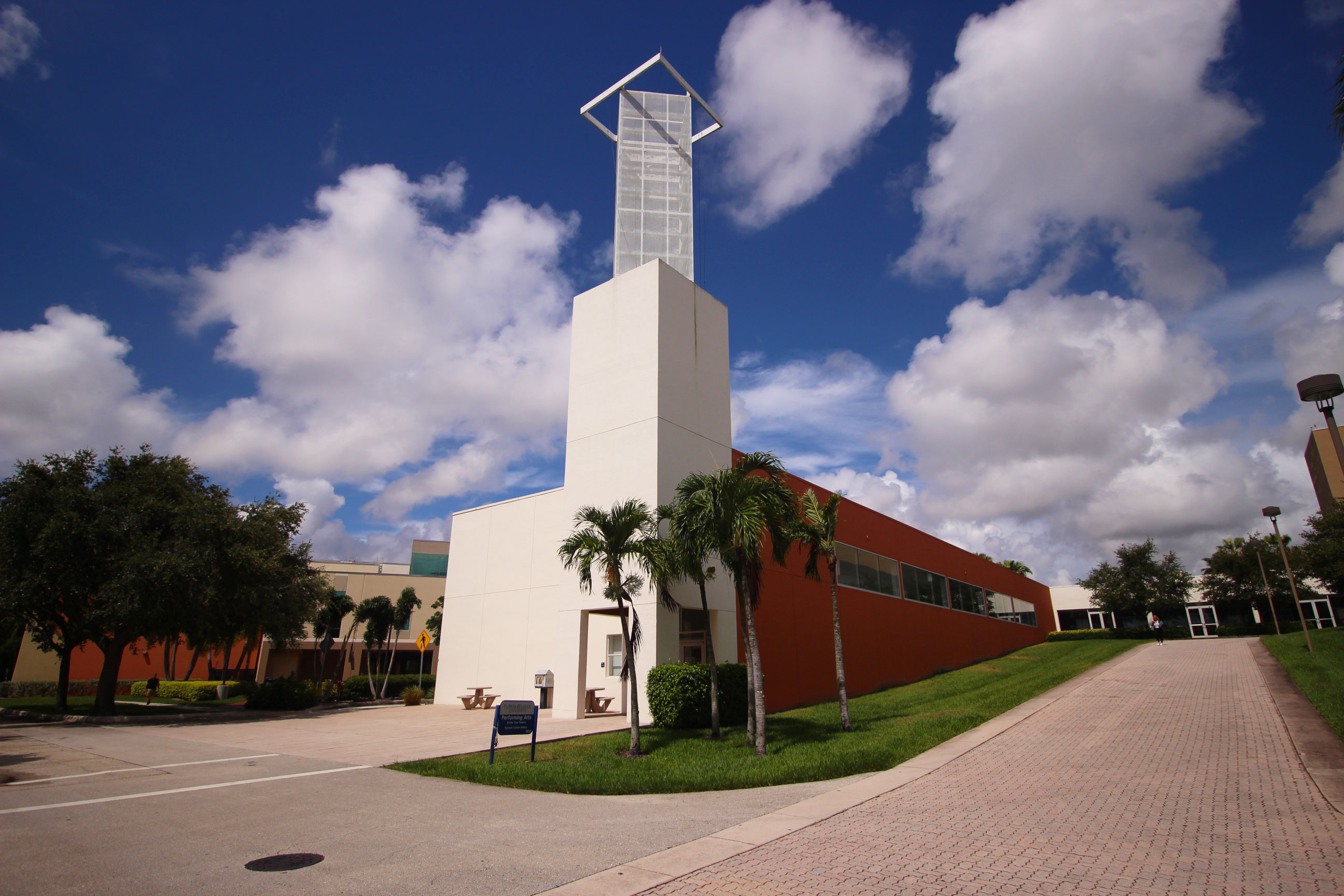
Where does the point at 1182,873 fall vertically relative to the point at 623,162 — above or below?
below

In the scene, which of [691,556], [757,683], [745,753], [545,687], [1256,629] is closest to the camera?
[745,753]

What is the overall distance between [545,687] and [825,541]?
10781 mm

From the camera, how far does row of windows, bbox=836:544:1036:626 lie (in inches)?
961

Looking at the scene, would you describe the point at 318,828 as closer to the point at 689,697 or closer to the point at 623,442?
the point at 689,697

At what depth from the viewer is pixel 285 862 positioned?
6223 mm

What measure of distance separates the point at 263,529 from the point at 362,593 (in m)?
28.5

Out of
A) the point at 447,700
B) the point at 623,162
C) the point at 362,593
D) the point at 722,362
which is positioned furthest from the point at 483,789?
the point at 362,593

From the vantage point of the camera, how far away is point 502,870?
5871mm

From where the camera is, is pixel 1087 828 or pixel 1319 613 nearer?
pixel 1087 828

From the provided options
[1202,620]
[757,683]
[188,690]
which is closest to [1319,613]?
[1202,620]

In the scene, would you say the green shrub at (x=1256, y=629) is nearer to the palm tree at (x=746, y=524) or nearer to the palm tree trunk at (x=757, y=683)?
the palm tree at (x=746, y=524)

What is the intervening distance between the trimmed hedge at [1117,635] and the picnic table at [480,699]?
1491 inches

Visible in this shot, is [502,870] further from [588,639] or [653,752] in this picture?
[588,639]

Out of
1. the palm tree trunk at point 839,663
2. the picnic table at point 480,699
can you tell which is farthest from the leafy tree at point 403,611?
the palm tree trunk at point 839,663
